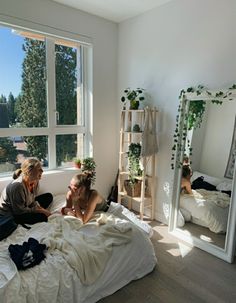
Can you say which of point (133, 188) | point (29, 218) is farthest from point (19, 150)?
point (133, 188)

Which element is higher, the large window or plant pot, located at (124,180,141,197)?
the large window

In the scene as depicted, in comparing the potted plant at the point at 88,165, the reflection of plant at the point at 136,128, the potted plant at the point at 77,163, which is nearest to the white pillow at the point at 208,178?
the reflection of plant at the point at 136,128

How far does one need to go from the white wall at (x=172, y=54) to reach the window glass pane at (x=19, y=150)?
1.44 meters

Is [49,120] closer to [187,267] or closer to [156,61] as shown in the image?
[156,61]

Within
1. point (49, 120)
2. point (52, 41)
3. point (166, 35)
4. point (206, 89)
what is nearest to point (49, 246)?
point (49, 120)

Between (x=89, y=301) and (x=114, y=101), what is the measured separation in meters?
2.61

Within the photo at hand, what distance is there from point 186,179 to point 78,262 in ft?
5.08

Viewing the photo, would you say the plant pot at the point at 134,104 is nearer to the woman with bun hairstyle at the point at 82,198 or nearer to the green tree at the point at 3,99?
the woman with bun hairstyle at the point at 82,198

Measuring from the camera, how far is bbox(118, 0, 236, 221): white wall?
2355mm

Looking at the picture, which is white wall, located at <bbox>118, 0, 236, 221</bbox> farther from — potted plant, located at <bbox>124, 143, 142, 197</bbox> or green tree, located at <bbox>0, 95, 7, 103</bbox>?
green tree, located at <bbox>0, 95, 7, 103</bbox>

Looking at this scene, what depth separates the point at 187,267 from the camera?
7.37ft

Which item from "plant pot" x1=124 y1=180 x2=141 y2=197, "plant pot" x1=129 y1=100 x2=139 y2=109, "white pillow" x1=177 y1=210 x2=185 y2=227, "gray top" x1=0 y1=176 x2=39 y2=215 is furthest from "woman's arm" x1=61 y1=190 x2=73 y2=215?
"plant pot" x1=129 y1=100 x2=139 y2=109

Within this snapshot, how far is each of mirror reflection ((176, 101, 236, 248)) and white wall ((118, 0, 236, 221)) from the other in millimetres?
314

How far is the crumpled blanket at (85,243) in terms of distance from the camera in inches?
67.6
